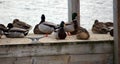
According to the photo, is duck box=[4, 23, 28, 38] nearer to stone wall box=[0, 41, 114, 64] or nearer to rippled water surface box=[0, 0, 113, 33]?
stone wall box=[0, 41, 114, 64]

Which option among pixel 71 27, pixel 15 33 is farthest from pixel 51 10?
pixel 15 33

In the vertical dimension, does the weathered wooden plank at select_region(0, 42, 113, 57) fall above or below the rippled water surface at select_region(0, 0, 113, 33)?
below

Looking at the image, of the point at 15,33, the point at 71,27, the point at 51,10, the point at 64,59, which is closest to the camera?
the point at 64,59

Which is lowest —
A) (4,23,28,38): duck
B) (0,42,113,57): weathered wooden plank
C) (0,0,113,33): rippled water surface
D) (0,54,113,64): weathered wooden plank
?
(0,54,113,64): weathered wooden plank

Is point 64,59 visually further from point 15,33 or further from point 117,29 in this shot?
point 15,33

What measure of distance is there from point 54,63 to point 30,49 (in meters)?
0.35

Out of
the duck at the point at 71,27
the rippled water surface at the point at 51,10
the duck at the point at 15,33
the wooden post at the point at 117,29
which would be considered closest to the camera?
the wooden post at the point at 117,29

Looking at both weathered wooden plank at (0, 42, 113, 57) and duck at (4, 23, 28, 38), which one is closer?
weathered wooden plank at (0, 42, 113, 57)

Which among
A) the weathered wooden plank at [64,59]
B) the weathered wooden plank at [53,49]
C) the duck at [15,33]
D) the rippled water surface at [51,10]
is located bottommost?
the weathered wooden plank at [64,59]

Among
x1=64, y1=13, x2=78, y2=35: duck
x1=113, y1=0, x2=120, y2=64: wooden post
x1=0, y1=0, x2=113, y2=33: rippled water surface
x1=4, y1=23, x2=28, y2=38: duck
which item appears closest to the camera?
x1=113, y1=0, x2=120, y2=64: wooden post

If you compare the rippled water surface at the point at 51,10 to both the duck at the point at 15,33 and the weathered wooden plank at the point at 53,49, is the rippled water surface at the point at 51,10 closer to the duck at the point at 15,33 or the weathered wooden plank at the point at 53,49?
the duck at the point at 15,33

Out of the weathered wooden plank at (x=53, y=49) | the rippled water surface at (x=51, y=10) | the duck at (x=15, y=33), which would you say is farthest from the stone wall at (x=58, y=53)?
the rippled water surface at (x=51, y=10)

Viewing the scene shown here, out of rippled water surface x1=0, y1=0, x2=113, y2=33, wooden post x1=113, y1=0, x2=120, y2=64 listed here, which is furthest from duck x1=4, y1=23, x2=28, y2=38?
rippled water surface x1=0, y1=0, x2=113, y2=33

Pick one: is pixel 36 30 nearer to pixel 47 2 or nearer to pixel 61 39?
pixel 61 39
